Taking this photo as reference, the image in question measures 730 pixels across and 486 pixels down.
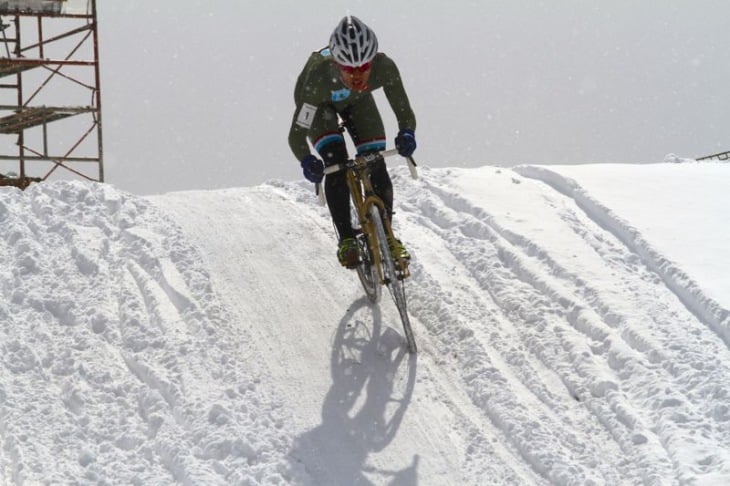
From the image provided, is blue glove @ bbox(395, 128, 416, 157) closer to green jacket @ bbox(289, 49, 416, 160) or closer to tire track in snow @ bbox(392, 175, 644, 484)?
green jacket @ bbox(289, 49, 416, 160)

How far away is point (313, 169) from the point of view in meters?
6.57

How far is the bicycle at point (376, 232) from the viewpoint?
6.55 meters

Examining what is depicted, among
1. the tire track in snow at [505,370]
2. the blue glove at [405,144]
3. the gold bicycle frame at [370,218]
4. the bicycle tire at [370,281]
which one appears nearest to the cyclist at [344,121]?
the blue glove at [405,144]

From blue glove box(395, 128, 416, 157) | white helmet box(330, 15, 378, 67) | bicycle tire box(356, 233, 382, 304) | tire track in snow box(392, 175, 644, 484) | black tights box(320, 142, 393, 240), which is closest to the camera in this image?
tire track in snow box(392, 175, 644, 484)

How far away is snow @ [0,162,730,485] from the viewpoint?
17.7ft

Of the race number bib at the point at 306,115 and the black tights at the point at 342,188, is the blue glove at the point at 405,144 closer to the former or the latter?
the black tights at the point at 342,188

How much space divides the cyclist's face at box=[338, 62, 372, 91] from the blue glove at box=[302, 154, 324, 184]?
59 centimetres

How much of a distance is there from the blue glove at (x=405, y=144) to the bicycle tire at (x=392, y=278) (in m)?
0.46

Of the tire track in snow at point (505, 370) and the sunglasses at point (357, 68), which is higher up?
the sunglasses at point (357, 68)

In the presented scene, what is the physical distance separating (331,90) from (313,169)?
70 cm

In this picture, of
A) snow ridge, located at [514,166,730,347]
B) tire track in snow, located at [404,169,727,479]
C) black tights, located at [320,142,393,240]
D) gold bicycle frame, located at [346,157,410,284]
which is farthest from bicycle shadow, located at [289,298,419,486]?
snow ridge, located at [514,166,730,347]

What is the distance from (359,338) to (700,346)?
2371 millimetres

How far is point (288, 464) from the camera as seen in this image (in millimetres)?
5324

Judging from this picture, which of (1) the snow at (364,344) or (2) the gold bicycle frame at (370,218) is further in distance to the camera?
(2) the gold bicycle frame at (370,218)
